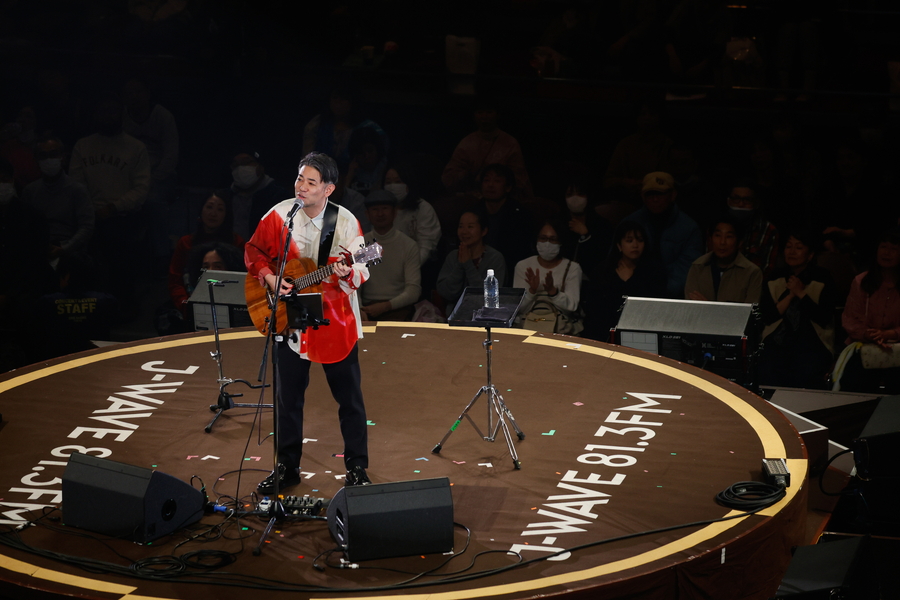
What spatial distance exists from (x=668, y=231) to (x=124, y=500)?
463 cm

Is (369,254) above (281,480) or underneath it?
above

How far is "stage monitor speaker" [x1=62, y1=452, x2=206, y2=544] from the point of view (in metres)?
3.56

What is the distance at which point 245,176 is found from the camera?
24.8 ft

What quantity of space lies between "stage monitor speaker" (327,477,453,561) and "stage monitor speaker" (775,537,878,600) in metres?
1.19

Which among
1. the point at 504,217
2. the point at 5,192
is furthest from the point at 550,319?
the point at 5,192

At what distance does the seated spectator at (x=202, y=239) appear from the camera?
737cm

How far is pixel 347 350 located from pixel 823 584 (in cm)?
202

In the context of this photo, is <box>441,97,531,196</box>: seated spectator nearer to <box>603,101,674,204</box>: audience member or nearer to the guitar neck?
<box>603,101,674,204</box>: audience member

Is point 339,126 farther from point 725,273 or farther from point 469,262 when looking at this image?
point 725,273

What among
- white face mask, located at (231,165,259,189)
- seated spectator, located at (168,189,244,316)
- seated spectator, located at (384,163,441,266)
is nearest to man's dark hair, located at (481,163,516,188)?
seated spectator, located at (384,163,441,266)

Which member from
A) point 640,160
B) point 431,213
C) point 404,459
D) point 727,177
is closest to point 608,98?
point 640,160

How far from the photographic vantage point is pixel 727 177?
7145 millimetres

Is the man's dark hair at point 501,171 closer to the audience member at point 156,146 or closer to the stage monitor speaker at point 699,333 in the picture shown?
the stage monitor speaker at point 699,333

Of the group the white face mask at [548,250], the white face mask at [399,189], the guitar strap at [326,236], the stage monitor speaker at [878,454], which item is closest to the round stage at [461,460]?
the stage monitor speaker at [878,454]
